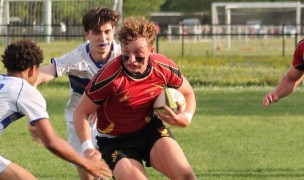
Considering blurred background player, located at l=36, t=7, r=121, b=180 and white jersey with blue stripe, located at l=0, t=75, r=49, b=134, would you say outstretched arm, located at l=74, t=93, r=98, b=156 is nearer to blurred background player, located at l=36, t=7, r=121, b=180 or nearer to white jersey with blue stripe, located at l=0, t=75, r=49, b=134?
white jersey with blue stripe, located at l=0, t=75, r=49, b=134

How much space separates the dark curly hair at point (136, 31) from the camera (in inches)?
291

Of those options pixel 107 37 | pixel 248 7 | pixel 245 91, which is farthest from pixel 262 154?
pixel 248 7

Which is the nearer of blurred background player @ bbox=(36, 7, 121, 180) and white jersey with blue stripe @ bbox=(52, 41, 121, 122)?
blurred background player @ bbox=(36, 7, 121, 180)

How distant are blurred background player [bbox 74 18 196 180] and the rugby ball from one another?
0.05 metres

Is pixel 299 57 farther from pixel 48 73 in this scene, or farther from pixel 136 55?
pixel 48 73

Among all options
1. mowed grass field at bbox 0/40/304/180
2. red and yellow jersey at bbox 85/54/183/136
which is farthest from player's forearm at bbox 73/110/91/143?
mowed grass field at bbox 0/40/304/180

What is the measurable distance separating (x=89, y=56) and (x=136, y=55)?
1510 mm

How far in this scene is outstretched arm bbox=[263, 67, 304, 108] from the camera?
29.4ft

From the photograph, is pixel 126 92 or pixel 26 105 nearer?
pixel 26 105

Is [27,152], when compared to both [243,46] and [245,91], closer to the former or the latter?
[245,91]

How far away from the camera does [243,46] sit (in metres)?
41.8

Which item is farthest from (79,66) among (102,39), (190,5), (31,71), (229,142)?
(190,5)

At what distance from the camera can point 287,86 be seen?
9.03m

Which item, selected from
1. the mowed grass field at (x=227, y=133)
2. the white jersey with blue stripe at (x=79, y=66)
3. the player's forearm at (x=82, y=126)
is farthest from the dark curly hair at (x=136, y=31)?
the mowed grass field at (x=227, y=133)
